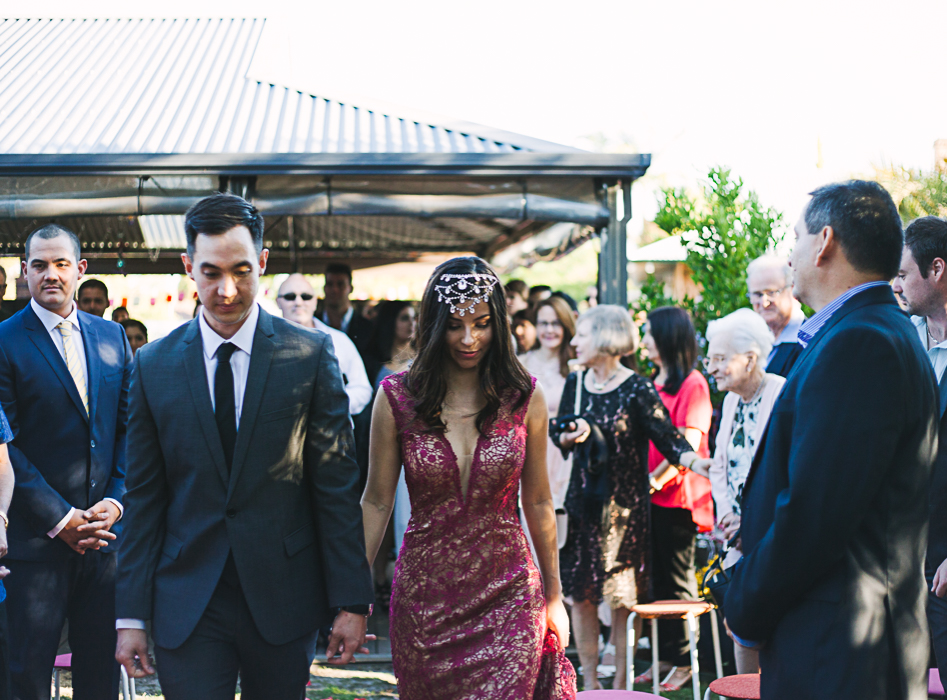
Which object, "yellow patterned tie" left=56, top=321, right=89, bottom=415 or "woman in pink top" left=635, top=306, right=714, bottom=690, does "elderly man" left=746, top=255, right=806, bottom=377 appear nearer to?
"woman in pink top" left=635, top=306, right=714, bottom=690

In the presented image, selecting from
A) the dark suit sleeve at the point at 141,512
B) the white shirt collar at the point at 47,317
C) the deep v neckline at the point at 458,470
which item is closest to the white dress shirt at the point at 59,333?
the white shirt collar at the point at 47,317

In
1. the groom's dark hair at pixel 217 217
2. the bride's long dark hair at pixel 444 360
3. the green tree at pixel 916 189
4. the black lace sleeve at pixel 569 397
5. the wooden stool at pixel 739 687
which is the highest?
the green tree at pixel 916 189

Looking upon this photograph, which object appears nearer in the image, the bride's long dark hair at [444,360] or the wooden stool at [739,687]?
the bride's long dark hair at [444,360]

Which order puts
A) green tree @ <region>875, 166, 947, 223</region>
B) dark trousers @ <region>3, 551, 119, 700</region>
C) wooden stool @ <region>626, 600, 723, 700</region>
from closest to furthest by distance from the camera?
dark trousers @ <region>3, 551, 119, 700</region>, wooden stool @ <region>626, 600, 723, 700</region>, green tree @ <region>875, 166, 947, 223</region>


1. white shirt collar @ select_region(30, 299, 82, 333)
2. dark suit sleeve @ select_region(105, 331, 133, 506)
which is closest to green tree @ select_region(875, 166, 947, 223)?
dark suit sleeve @ select_region(105, 331, 133, 506)

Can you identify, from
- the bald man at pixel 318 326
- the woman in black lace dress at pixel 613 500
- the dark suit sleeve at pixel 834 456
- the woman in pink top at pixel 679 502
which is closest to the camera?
the dark suit sleeve at pixel 834 456

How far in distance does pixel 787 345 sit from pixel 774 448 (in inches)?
105

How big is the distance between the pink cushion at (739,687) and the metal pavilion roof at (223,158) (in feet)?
13.3

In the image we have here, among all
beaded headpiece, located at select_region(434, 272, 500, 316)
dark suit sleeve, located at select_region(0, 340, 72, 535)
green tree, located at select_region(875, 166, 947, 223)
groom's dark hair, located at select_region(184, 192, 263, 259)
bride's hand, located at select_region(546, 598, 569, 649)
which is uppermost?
green tree, located at select_region(875, 166, 947, 223)

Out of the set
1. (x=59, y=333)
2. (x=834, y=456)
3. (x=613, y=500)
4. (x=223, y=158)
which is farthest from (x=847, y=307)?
(x=223, y=158)

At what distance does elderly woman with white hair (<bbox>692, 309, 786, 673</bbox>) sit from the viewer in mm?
4285

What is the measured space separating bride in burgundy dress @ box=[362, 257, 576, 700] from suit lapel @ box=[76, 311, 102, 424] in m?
1.57

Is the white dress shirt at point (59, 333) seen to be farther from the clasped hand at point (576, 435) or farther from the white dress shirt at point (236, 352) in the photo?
the clasped hand at point (576, 435)

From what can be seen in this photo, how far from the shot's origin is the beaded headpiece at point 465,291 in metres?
3.00
